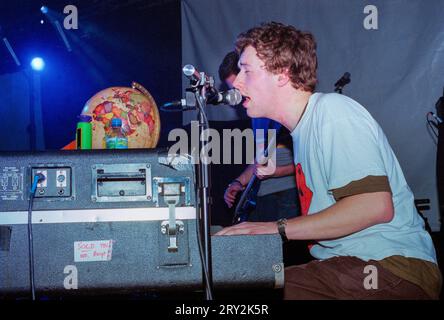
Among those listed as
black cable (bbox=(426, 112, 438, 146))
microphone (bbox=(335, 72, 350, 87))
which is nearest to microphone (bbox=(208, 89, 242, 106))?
microphone (bbox=(335, 72, 350, 87))

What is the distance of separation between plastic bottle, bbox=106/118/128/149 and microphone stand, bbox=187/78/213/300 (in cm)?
43

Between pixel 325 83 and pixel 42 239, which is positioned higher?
pixel 325 83

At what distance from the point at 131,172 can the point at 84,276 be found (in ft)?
1.31

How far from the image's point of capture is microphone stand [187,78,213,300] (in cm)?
142

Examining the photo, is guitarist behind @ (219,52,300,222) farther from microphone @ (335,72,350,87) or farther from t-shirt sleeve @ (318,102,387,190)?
t-shirt sleeve @ (318,102,387,190)

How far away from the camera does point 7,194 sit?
4.95ft

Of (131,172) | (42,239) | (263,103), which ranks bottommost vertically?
(42,239)

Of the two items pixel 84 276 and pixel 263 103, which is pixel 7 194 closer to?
pixel 84 276

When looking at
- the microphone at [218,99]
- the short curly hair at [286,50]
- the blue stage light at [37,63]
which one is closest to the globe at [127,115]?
the microphone at [218,99]

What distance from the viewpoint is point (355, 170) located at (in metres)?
1.60
